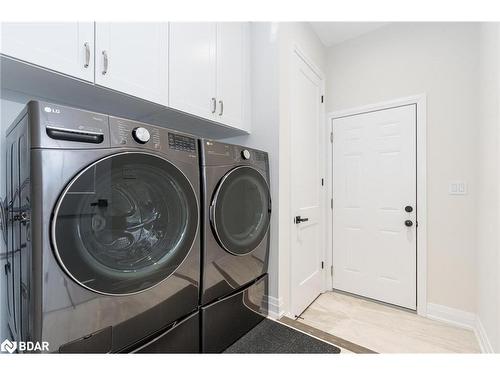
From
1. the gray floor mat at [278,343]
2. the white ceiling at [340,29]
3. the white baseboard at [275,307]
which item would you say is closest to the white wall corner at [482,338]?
the gray floor mat at [278,343]

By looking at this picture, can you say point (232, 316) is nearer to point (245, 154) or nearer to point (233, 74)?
point (245, 154)

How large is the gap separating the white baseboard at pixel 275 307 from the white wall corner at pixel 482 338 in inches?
53.4

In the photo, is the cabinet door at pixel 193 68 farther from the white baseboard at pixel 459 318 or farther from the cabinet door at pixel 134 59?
the white baseboard at pixel 459 318

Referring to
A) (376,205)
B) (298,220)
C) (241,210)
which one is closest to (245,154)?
(241,210)

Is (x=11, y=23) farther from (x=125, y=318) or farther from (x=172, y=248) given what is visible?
(x=125, y=318)

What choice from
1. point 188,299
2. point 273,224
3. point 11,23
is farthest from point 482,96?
point 11,23

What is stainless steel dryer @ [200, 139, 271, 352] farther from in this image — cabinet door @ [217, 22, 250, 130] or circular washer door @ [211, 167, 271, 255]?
cabinet door @ [217, 22, 250, 130]

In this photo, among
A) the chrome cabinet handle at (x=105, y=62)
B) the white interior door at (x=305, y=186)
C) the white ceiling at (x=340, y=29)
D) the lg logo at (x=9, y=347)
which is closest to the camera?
the lg logo at (x=9, y=347)

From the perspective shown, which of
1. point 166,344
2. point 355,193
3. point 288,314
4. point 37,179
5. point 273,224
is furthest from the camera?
point 355,193

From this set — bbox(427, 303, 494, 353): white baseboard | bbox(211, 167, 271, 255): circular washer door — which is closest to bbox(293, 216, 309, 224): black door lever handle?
bbox(211, 167, 271, 255): circular washer door

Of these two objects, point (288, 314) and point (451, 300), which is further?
point (451, 300)

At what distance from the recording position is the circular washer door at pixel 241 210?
1.23 m

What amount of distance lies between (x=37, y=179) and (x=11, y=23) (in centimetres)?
58

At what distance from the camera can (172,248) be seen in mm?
1018
